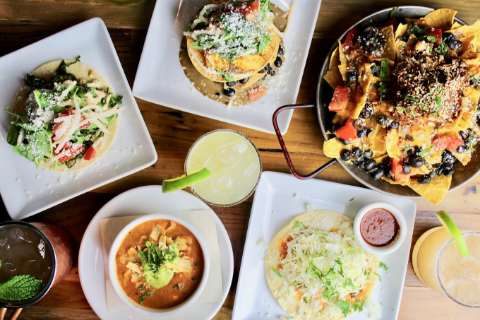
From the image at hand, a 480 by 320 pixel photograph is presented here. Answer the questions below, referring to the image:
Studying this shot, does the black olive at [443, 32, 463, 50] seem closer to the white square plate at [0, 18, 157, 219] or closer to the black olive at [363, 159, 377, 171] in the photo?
the black olive at [363, 159, 377, 171]

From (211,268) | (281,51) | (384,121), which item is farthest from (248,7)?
(211,268)

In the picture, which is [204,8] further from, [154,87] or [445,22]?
[445,22]

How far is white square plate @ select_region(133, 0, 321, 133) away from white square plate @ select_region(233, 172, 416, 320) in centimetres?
31

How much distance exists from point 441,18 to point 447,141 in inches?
20.8

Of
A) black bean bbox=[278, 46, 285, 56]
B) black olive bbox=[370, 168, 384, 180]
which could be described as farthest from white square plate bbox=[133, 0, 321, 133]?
black olive bbox=[370, 168, 384, 180]

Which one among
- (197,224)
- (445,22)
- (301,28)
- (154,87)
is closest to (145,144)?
(154,87)

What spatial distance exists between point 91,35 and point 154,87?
0.37 meters

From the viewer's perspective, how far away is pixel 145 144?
2.55m

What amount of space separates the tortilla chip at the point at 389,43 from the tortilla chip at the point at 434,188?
562mm

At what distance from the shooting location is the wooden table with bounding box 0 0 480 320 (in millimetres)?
2645

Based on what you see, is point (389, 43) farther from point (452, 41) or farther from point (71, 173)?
point (71, 173)

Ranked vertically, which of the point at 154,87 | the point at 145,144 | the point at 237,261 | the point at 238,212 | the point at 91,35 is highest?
the point at 91,35

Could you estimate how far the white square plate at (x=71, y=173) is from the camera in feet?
8.29

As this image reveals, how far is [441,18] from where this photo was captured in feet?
7.88
